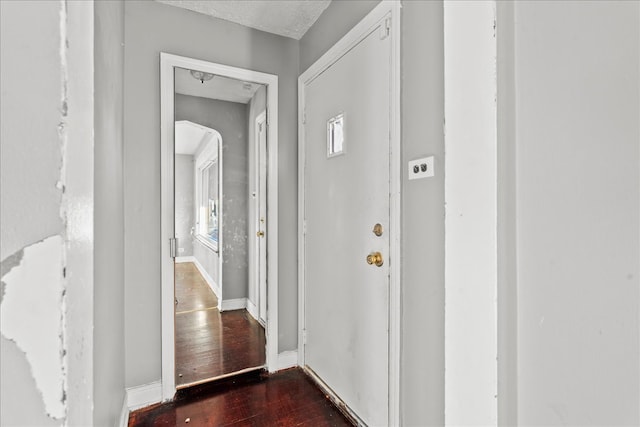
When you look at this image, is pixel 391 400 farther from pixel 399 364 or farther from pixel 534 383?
pixel 534 383

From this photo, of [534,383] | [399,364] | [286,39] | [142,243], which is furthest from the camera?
[286,39]

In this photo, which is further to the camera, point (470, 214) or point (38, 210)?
point (470, 214)

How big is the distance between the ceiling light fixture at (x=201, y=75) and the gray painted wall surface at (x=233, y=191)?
15cm

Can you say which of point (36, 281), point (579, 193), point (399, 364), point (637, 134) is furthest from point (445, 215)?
point (36, 281)

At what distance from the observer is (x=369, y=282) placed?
4.99 feet

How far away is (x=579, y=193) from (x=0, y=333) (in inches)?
43.3

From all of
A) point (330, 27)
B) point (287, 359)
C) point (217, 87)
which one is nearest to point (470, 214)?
point (330, 27)

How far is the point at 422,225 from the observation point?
4.00 feet

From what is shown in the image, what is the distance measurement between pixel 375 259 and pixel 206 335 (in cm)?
149

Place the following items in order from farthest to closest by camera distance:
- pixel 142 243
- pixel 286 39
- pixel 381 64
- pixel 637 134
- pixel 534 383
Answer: pixel 286 39
pixel 142 243
pixel 381 64
pixel 534 383
pixel 637 134

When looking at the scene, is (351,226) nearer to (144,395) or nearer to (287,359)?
(287,359)

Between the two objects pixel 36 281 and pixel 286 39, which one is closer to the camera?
pixel 36 281

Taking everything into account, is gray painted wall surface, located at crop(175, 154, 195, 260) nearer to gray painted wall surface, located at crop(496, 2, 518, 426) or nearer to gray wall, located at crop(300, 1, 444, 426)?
gray wall, located at crop(300, 1, 444, 426)

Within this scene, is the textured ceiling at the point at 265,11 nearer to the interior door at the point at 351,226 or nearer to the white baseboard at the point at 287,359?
the interior door at the point at 351,226
